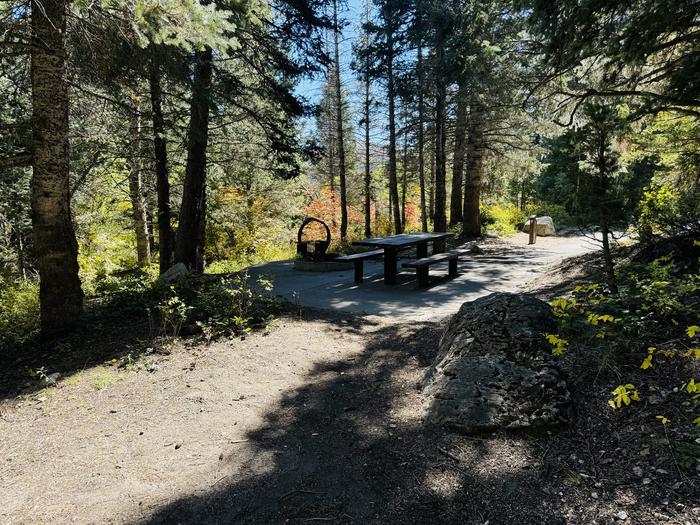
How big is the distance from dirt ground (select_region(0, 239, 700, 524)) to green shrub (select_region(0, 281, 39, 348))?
1.09 metres

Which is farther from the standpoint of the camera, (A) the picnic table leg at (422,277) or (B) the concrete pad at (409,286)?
(A) the picnic table leg at (422,277)

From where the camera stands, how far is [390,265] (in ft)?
27.9

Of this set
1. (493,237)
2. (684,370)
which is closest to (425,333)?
(684,370)

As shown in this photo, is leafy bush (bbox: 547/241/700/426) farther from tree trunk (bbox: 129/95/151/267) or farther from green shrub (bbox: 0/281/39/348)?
tree trunk (bbox: 129/95/151/267)

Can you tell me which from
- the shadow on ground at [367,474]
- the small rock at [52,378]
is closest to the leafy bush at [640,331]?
the shadow on ground at [367,474]

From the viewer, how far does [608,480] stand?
2203mm

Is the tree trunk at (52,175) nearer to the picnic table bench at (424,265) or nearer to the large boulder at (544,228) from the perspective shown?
the picnic table bench at (424,265)

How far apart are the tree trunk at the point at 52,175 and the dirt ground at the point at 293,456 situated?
1109 mm

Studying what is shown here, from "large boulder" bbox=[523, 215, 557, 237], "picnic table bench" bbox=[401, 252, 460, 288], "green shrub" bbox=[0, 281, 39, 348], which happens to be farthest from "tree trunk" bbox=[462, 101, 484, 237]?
"green shrub" bbox=[0, 281, 39, 348]

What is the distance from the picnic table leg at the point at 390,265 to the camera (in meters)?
8.42

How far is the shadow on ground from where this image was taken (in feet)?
7.34

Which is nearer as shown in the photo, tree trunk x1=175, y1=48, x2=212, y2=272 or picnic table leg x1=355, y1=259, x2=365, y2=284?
tree trunk x1=175, y1=48, x2=212, y2=272

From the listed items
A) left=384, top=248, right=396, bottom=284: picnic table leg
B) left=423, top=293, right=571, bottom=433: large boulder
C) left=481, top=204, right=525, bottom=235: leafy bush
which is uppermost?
left=481, top=204, right=525, bottom=235: leafy bush

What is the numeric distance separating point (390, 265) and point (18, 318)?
6460mm
